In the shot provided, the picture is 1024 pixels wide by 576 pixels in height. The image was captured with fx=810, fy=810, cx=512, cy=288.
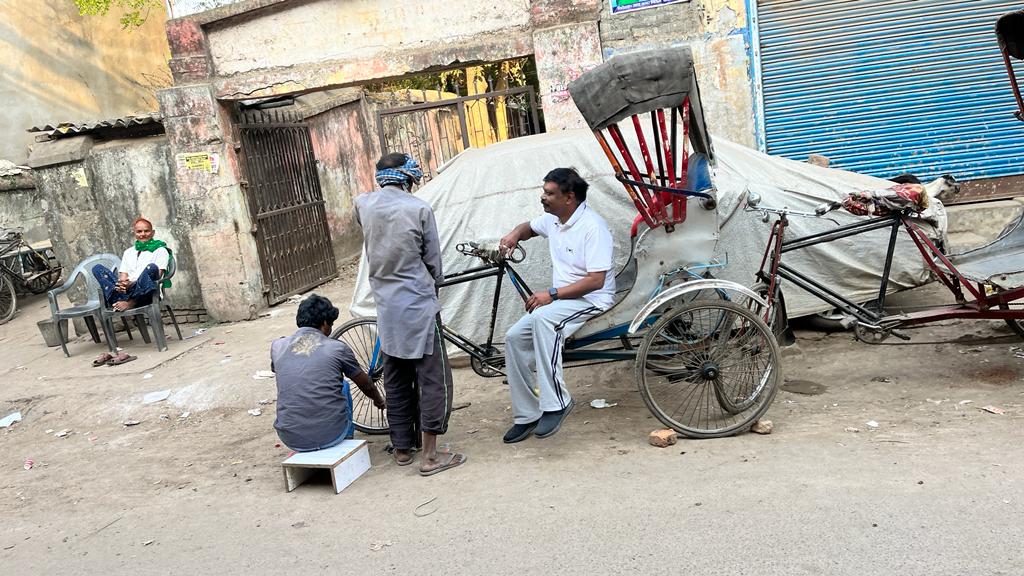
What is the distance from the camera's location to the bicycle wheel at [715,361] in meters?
4.27

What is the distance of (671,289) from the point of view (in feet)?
14.3

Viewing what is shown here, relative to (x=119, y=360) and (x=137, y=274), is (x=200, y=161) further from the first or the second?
(x=119, y=360)

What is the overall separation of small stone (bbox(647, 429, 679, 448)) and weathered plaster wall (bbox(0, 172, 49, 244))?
1302 cm

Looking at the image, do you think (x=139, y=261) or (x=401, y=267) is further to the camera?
(x=139, y=261)

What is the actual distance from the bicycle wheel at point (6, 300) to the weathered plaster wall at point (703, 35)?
927cm

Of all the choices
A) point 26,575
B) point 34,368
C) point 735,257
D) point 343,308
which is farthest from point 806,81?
point 34,368

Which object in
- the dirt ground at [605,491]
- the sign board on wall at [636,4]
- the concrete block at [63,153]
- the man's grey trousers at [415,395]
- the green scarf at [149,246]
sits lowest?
the dirt ground at [605,491]

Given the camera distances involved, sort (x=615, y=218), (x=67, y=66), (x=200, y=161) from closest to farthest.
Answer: (x=615, y=218)
(x=200, y=161)
(x=67, y=66)

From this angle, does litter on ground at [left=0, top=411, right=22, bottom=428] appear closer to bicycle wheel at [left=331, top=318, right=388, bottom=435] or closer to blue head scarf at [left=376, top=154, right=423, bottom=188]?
bicycle wheel at [left=331, top=318, right=388, bottom=435]

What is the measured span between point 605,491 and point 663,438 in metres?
0.60

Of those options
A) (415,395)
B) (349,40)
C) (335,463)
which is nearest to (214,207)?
(349,40)

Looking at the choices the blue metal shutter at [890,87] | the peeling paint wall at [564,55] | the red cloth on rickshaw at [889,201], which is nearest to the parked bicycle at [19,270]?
the peeling paint wall at [564,55]

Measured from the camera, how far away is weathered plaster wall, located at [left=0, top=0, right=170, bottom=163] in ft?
51.0

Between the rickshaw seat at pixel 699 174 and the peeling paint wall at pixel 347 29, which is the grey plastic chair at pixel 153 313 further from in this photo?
the rickshaw seat at pixel 699 174
